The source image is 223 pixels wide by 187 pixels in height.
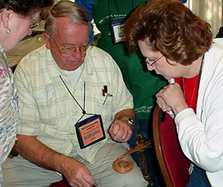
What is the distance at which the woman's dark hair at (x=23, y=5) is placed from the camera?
4.09 ft

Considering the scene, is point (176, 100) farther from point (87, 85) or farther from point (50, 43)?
point (50, 43)

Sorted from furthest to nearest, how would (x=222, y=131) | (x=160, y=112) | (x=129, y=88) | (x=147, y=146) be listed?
(x=129, y=88)
(x=147, y=146)
(x=160, y=112)
(x=222, y=131)

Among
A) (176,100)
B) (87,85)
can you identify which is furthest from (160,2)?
(87,85)

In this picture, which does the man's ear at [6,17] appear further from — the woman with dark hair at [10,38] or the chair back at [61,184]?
the chair back at [61,184]

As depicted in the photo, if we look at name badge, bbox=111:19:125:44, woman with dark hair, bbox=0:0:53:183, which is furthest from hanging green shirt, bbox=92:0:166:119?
woman with dark hair, bbox=0:0:53:183

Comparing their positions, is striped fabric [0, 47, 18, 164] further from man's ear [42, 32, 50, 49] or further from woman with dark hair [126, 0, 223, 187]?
man's ear [42, 32, 50, 49]

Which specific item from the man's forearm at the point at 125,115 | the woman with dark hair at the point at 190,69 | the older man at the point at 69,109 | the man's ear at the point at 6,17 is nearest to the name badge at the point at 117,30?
the older man at the point at 69,109

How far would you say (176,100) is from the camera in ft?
5.01

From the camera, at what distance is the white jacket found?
4.51 ft

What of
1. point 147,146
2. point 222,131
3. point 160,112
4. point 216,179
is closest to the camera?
point 222,131

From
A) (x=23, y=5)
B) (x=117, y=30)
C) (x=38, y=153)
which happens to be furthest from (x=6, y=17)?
(x=117, y=30)

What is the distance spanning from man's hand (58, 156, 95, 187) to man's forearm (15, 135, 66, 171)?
35mm

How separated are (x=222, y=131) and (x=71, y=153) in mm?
881

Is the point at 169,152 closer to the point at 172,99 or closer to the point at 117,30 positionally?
the point at 172,99
